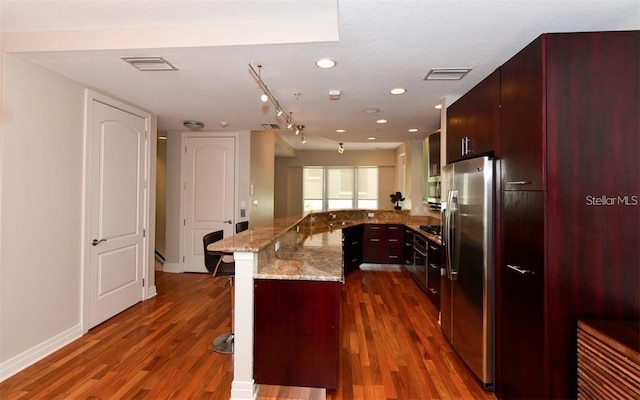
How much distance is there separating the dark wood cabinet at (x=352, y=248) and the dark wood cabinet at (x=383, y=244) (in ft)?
0.37

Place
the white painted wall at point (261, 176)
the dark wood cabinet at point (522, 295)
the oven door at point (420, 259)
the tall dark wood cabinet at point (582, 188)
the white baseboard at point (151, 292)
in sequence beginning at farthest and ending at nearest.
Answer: the white painted wall at point (261, 176) < the oven door at point (420, 259) < the white baseboard at point (151, 292) < the dark wood cabinet at point (522, 295) < the tall dark wood cabinet at point (582, 188)

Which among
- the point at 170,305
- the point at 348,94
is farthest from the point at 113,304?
the point at 348,94

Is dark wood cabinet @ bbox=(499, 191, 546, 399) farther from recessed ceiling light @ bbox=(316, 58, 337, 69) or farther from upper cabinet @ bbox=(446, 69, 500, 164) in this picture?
recessed ceiling light @ bbox=(316, 58, 337, 69)

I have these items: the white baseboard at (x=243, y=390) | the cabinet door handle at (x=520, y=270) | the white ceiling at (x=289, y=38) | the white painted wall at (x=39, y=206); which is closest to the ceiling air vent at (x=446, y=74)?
the white ceiling at (x=289, y=38)

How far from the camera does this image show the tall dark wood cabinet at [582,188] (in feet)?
5.47

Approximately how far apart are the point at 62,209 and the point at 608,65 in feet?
13.8

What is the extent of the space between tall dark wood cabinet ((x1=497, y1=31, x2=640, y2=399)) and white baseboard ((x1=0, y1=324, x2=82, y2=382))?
12.0ft

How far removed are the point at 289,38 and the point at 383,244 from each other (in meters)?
4.34

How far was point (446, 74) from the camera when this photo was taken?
2.74 meters

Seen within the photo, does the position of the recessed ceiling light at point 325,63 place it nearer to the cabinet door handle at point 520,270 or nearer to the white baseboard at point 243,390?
the cabinet door handle at point 520,270

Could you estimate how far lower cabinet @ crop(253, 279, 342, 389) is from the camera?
2.18 m

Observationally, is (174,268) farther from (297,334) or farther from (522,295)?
(522,295)

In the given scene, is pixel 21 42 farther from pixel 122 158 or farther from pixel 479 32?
pixel 479 32

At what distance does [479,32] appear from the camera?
6.69ft
